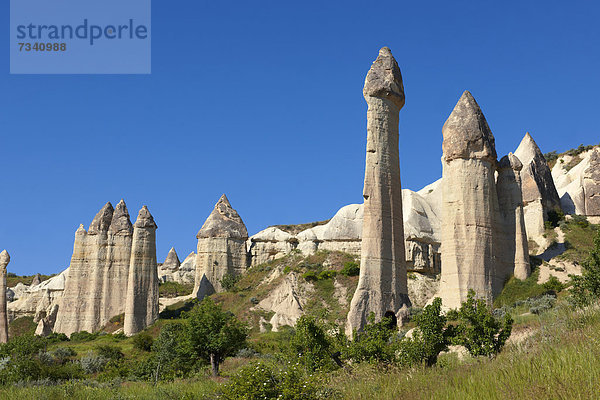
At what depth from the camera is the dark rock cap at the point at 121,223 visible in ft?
190

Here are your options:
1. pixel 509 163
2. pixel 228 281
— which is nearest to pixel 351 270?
pixel 228 281

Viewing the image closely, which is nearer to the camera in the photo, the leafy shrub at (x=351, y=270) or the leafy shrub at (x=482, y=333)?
the leafy shrub at (x=482, y=333)

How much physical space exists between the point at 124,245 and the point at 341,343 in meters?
39.4

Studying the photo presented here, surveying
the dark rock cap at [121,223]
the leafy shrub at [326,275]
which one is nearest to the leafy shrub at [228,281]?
the dark rock cap at [121,223]

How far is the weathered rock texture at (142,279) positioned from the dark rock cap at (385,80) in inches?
1026

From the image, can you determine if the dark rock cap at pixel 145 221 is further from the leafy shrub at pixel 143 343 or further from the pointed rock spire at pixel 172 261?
the pointed rock spire at pixel 172 261

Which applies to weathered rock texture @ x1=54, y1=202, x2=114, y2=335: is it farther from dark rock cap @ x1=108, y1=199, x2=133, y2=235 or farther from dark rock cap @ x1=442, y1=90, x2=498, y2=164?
dark rock cap @ x1=442, y1=90, x2=498, y2=164

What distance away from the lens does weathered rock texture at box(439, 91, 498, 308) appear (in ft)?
115

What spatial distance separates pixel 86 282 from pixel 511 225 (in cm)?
3752

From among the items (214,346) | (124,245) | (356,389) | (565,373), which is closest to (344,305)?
(214,346)

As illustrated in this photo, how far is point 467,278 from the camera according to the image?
34.7 metres

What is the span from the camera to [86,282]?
57000 millimetres

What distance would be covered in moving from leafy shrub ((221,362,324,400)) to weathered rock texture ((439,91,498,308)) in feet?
69.3

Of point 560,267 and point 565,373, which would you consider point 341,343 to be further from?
point 560,267
